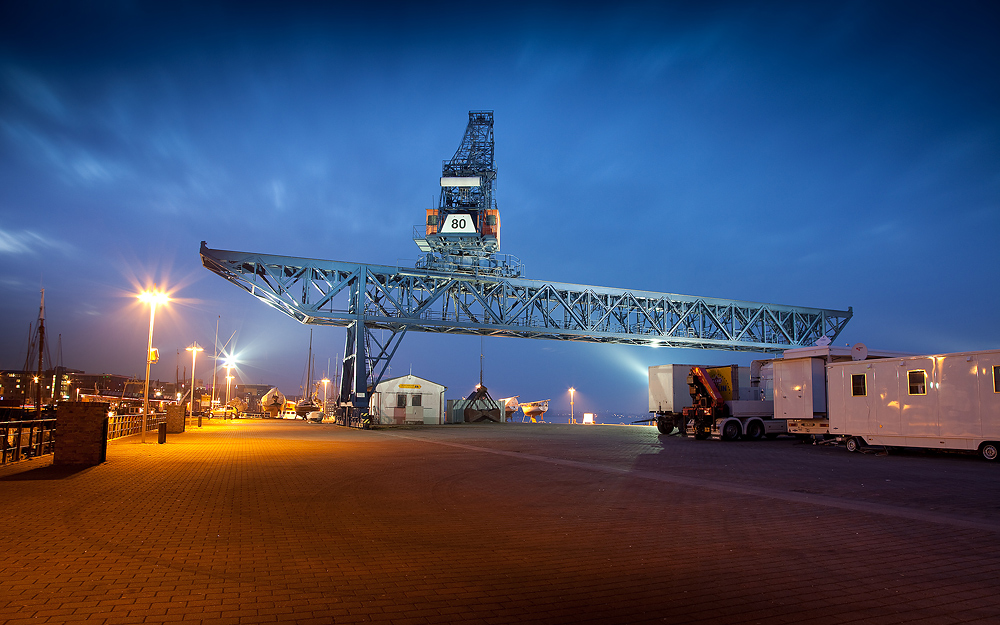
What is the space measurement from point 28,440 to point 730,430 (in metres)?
27.6

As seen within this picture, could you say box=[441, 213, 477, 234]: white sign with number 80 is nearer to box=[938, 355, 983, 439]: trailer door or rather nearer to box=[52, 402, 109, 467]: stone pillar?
box=[938, 355, 983, 439]: trailer door

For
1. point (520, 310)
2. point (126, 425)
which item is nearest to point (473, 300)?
point (520, 310)

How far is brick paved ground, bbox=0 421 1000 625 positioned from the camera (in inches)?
198

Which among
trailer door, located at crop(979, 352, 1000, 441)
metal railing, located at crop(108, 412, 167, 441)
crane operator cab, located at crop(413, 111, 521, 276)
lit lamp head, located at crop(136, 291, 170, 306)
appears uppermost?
crane operator cab, located at crop(413, 111, 521, 276)

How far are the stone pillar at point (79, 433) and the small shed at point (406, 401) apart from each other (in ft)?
115

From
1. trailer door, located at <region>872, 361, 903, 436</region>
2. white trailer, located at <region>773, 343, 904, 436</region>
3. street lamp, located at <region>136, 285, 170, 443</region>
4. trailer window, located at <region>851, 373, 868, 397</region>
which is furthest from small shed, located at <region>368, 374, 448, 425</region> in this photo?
trailer door, located at <region>872, 361, 903, 436</region>

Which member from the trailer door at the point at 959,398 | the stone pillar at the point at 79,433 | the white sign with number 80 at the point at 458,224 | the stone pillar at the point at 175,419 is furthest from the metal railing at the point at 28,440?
the white sign with number 80 at the point at 458,224

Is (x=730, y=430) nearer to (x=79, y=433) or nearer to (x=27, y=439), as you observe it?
(x=79, y=433)

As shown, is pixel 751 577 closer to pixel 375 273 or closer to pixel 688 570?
pixel 688 570

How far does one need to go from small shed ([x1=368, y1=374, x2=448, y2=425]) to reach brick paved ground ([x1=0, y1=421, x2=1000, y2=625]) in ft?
119

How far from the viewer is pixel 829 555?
6.84 m

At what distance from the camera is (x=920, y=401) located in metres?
19.1

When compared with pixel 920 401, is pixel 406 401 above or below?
below

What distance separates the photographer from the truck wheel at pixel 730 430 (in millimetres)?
28938
